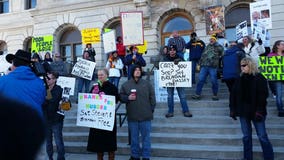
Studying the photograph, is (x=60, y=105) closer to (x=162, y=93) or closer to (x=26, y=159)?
(x=162, y=93)

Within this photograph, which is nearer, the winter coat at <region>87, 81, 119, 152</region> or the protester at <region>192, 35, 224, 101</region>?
the winter coat at <region>87, 81, 119, 152</region>

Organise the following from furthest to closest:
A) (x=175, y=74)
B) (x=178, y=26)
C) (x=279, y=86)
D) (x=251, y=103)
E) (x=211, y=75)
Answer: (x=178, y=26) → (x=211, y=75) → (x=175, y=74) → (x=279, y=86) → (x=251, y=103)

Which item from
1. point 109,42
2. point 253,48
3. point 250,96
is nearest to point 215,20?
point 253,48

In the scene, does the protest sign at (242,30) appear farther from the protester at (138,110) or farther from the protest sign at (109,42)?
the protester at (138,110)

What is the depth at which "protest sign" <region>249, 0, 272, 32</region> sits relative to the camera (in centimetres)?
940

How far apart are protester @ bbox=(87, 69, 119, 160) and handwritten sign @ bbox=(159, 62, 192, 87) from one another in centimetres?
246

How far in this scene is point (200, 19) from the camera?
15.0 m

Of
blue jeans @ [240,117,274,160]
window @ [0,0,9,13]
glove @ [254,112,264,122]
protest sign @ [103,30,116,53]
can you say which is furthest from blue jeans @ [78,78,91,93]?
window @ [0,0,9,13]

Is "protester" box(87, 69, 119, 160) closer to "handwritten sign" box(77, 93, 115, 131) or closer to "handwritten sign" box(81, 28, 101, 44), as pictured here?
"handwritten sign" box(77, 93, 115, 131)

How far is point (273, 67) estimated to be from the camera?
7258 mm

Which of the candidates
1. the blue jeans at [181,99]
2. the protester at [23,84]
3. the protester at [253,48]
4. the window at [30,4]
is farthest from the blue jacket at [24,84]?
the window at [30,4]

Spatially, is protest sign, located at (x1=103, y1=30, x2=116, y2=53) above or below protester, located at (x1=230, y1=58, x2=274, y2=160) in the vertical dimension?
above

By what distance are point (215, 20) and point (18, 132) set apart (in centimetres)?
1296

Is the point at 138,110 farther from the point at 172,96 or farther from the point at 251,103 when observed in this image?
the point at 172,96
